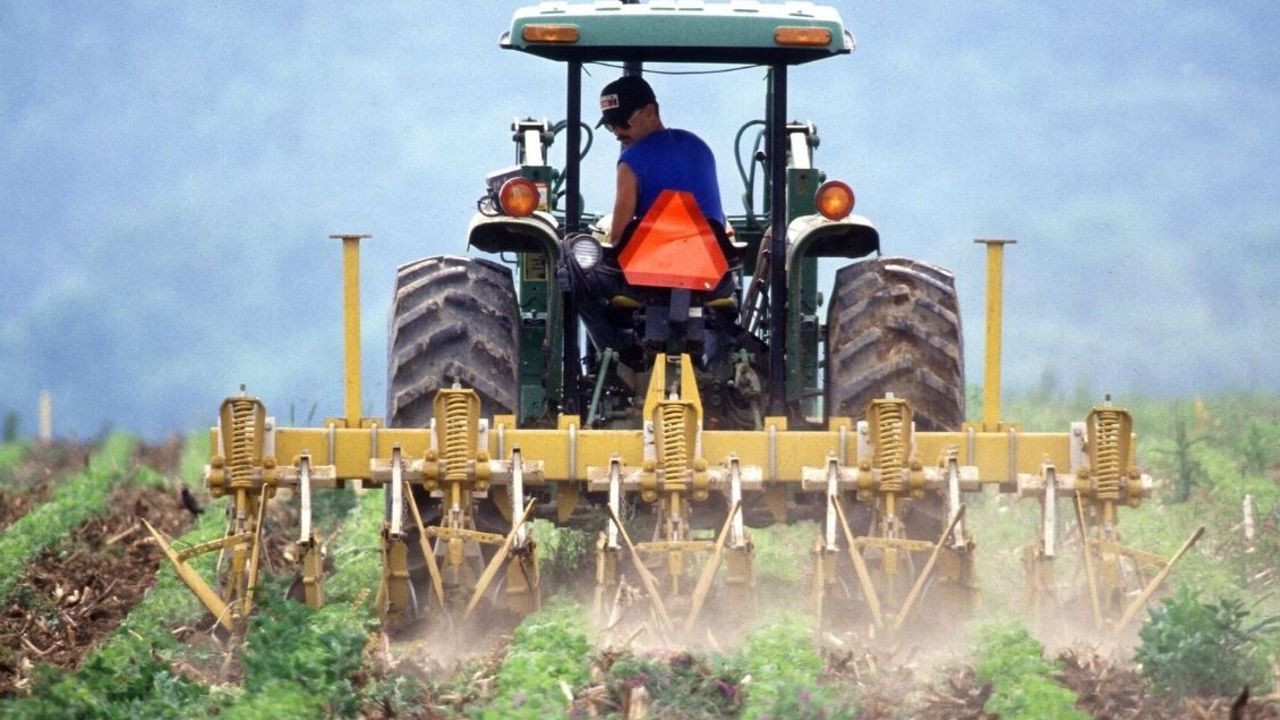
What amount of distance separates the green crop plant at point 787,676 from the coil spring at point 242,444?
6.84 ft

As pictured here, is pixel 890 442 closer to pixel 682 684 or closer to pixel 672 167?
pixel 672 167

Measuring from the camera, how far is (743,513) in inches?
412

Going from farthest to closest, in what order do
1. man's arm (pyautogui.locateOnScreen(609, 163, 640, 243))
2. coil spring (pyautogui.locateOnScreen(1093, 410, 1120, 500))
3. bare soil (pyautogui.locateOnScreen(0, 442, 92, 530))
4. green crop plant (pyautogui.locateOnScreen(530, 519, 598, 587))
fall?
bare soil (pyautogui.locateOnScreen(0, 442, 92, 530)), green crop plant (pyautogui.locateOnScreen(530, 519, 598, 587)), man's arm (pyautogui.locateOnScreen(609, 163, 640, 243)), coil spring (pyautogui.locateOnScreen(1093, 410, 1120, 500))

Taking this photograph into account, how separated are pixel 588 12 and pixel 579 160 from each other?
744 millimetres

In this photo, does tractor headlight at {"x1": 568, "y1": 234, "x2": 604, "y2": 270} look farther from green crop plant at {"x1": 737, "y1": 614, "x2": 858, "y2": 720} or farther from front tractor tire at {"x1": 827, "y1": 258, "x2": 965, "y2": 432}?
green crop plant at {"x1": 737, "y1": 614, "x2": 858, "y2": 720}

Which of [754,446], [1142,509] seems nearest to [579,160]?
[754,446]

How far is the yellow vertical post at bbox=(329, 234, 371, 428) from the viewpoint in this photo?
10250 millimetres

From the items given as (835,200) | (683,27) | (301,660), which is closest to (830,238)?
(835,200)

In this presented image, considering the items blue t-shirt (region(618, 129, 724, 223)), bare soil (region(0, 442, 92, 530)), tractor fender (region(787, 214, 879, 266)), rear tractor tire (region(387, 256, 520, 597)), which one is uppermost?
blue t-shirt (region(618, 129, 724, 223))

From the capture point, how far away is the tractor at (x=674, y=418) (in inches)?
371

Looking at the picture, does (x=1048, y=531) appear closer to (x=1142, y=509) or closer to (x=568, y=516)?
(x=568, y=516)

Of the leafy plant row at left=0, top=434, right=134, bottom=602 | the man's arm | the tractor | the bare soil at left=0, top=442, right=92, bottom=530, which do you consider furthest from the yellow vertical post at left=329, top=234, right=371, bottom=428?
the bare soil at left=0, top=442, right=92, bottom=530

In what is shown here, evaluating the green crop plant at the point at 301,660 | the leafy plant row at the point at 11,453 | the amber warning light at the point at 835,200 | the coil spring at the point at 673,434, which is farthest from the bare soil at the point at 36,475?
the amber warning light at the point at 835,200

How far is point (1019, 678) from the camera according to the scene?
7.93 meters
